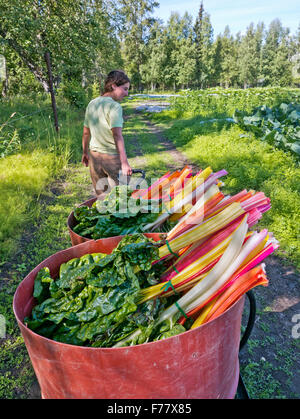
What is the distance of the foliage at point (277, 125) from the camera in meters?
6.94

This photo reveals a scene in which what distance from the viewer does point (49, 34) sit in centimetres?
958

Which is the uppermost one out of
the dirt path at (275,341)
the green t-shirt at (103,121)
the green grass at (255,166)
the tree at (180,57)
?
the tree at (180,57)

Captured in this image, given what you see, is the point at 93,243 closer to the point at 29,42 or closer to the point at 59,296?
the point at 59,296

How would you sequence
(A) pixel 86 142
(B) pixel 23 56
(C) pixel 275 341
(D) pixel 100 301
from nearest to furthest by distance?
(D) pixel 100 301, (C) pixel 275 341, (A) pixel 86 142, (B) pixel 23 56

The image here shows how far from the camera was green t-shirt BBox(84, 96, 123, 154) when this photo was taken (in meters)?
3.14

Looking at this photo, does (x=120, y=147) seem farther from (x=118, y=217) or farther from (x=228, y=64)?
(x=228, y=64)

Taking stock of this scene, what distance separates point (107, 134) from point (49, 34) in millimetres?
8607

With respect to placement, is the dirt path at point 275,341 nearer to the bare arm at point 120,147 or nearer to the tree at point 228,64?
the bare arm at point 120,147

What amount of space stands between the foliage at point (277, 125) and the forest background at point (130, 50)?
6874 mm

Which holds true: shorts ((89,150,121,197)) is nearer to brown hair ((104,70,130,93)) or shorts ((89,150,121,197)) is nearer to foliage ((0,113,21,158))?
brown hair ((104,70,130,93))

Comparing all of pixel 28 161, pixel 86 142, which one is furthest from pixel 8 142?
→ pixel 86 142

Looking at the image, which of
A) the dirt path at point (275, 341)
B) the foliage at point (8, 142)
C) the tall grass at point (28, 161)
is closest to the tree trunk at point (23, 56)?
the tall grass at point (28, 161)

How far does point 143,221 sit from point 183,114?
43.5 ft

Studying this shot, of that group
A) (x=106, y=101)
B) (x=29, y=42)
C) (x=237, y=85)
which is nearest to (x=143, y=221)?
(x=106, y=101)
